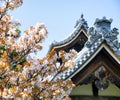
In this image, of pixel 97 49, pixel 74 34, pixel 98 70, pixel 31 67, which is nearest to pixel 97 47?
pixel 97 49

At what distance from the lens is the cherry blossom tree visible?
6043mm

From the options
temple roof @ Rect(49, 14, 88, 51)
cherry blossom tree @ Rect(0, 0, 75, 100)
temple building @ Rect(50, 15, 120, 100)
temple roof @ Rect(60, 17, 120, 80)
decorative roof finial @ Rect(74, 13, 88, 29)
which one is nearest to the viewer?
cherry blossom tree @ Rect(0, 0, 75, 100)

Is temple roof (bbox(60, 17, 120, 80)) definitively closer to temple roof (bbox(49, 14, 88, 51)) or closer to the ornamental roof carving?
the ornamental roof carving

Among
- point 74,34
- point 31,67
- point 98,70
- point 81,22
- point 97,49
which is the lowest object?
point 31,67

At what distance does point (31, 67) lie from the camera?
6.20 m

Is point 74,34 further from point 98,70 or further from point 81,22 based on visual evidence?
point 98,70

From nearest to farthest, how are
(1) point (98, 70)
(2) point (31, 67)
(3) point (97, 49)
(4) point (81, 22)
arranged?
1. (2) point (31, 67)
2. (3) point (97, 49)
3. (1) point (98, 70)
4. (4) point (81, 22)

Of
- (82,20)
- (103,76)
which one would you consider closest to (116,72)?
(103,76)

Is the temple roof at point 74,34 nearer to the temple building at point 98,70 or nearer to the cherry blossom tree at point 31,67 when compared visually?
the temple building at point 98,70

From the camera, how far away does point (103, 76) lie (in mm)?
9445

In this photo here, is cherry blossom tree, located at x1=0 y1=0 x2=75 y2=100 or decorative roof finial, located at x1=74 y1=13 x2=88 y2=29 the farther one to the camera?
decorative roof finial, located at x1=74 y1=13 x2=88 y2=29

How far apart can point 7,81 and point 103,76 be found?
4.10 meters

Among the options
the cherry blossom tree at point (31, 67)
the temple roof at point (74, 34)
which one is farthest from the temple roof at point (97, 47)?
the temple roof at point (74, 34)

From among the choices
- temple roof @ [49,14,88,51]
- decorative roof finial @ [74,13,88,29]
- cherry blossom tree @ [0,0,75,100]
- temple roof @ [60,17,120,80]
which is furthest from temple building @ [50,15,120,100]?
decorative roof finial @ [74,13,88,29]
